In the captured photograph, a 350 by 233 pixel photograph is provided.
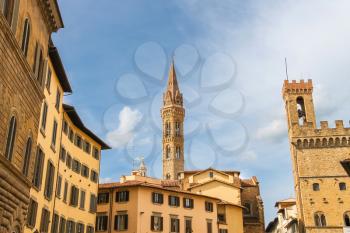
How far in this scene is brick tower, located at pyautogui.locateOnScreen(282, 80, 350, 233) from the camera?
169 ft

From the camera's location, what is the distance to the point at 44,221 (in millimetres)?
26938

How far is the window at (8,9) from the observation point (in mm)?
13430

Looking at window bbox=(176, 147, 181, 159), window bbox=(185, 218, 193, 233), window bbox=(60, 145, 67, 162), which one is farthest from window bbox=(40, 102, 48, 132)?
window bbox=(176, 147, 181, 159)

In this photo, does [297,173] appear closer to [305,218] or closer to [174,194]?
[305,218]

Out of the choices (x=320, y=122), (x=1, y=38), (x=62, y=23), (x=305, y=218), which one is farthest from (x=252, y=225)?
(x=1, y=38)

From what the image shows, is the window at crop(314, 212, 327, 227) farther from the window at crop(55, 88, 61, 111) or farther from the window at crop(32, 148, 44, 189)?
the window at crop(32, 148, 44, 189)

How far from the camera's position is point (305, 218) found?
5169cm

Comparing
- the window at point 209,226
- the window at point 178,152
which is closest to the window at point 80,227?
the window at point 209,226

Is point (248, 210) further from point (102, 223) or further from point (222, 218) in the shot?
point (102, 223)

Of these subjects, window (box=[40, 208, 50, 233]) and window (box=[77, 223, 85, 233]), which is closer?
window (box=[40, 208, 50, 233])

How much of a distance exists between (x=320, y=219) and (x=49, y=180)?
37.1 meters

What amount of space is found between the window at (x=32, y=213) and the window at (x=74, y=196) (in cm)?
908

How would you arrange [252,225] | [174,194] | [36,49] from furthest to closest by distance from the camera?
1. [252,225]
2. [174,194]
3. [36,49]

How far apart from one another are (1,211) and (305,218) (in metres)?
45.4
